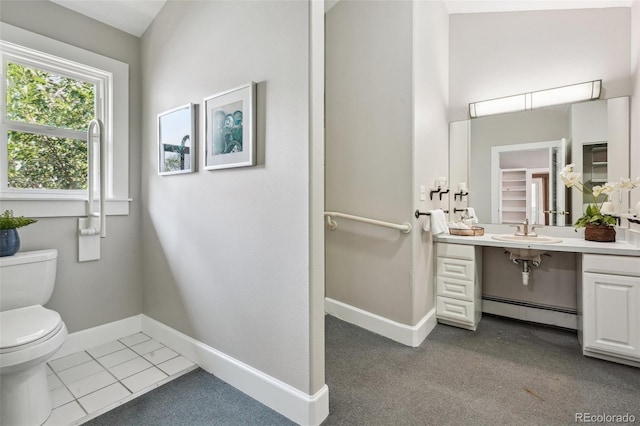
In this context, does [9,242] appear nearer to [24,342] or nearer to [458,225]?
[24,342]

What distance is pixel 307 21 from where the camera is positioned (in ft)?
4.41

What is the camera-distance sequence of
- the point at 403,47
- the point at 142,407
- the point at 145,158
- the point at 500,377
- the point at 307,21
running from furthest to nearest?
the point at 145,158, the point at 403,47, the point at 500,377, the point at 142,407, the point at 307,21

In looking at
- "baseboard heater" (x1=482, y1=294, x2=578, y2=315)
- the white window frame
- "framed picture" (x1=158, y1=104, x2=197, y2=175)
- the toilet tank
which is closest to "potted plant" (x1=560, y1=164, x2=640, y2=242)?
"baseboard heater" (x1=482, y1=294, x2=578, y2=315)

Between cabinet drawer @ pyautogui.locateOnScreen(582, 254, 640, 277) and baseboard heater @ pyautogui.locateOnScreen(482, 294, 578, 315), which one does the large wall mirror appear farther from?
baseboard heater @ pyautogui.locateOnScreen(482, 294, 578, 315)

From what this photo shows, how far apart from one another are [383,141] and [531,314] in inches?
75.4

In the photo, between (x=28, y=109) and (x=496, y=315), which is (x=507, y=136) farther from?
(x=28, y=109)

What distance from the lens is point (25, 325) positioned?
1.44m

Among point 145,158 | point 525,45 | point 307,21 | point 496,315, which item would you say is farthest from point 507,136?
point 145,158

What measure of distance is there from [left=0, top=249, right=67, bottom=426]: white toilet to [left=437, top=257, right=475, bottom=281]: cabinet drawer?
2485mm

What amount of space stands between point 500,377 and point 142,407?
6.45 ft

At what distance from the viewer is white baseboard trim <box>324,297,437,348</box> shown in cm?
218

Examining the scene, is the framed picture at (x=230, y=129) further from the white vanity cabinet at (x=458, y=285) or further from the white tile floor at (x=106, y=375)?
the white vanity cabinet at (x=458, y=285)

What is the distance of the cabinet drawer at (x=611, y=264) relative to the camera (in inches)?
71.2

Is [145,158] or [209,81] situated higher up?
[209,81]
